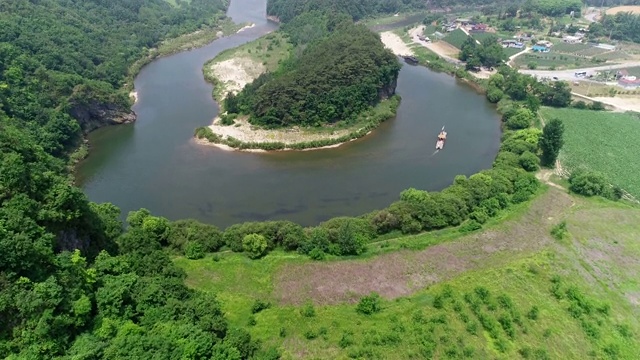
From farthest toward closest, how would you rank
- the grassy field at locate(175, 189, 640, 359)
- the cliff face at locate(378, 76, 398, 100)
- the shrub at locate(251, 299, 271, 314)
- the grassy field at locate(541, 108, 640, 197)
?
1. the cliff face at locate(378, 76, 398, 100)
2. the grassy field at locate(541, 108, 640, 197)
3. the shrub at locate(251, 299, 271, 314)
4. the grassy field at locate(175, 189, 640, 359)

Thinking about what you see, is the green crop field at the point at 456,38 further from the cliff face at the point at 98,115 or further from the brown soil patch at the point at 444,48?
the cliff face at the point at 98,115

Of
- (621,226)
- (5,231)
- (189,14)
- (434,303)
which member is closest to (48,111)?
(5,231)

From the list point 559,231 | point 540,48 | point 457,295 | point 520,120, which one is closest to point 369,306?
point 457,295

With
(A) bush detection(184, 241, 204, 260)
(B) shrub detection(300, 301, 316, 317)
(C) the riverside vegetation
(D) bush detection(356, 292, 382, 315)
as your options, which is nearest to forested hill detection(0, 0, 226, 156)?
(C) the riverside vegetation

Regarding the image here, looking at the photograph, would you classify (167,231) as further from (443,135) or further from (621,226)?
(621,226)

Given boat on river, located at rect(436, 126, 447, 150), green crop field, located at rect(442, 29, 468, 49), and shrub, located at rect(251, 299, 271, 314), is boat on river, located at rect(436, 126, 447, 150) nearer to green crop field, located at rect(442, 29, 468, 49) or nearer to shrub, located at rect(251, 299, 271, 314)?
shrub, located at rect(251, 299, 271, 314)

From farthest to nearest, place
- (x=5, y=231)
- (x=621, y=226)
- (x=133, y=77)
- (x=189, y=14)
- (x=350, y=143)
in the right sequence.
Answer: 1. (x=189, y=14)
2. (x=133, y=77)
3. (x=350, y=143)
4. (x=621, y=226)
5. (x=5, y=231)
